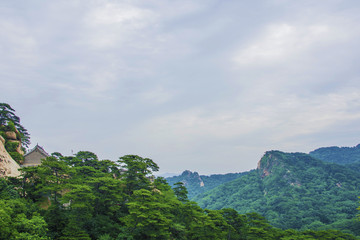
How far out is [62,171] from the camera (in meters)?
28.5

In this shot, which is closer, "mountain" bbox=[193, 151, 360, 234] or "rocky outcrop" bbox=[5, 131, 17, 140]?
"rocky outcrop" bbox=[5, 131, 17, 140]

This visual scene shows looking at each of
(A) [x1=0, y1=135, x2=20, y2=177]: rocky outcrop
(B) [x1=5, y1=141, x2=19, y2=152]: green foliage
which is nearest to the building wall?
(B) [x1=5, y1=141, x2=19, y2=152]: green foliage

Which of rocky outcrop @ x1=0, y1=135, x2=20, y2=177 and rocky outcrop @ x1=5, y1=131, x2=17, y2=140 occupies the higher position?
rocky outcrop @ x1=5, y1=131, x2=17, y2=140

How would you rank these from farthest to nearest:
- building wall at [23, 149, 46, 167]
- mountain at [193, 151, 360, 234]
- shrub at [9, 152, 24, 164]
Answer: mountain at [193, 151, 360, 234]
building wall at [23, 149, 46, 167]
shrub at [9, 152, 24, 164]

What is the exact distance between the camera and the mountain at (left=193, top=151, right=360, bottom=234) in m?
97.1

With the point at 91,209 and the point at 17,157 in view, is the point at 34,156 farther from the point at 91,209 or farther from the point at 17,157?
the point at 91,209

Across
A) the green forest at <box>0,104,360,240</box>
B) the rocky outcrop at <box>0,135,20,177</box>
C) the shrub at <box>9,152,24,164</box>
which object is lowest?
the green forest at <box>0,104,360,240</box>

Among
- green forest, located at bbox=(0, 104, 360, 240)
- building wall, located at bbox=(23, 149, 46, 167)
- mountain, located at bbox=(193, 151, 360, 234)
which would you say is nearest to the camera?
green forest, located at bbox=(0, 104, 360, 240)

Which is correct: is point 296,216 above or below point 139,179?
below

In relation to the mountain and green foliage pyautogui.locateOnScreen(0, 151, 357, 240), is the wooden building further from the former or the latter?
the mountain

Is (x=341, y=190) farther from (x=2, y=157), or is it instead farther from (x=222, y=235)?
(x=2, y=157)

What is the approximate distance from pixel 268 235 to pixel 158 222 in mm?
24613

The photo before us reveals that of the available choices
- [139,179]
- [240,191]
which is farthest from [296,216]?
[139,179]

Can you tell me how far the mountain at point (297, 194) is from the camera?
9712cm
